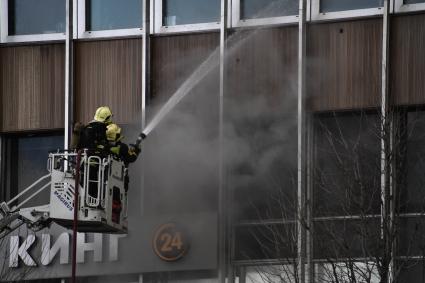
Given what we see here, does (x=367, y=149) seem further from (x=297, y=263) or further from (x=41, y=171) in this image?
(x=41, y=171)

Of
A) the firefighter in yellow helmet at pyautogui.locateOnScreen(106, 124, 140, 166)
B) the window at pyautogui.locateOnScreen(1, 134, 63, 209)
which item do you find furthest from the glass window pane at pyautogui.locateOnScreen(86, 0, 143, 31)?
the firefighter in yellow helmet at pyautogui.locateOnScreen(106, 124, 140, 166)

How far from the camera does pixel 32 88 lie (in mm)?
28078

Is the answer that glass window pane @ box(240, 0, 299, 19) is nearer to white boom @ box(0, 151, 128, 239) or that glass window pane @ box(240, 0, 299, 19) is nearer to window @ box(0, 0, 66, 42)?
window @ box(0, 0, 66, 42)

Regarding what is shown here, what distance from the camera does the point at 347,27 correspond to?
1029 inches

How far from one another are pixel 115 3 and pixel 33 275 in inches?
211

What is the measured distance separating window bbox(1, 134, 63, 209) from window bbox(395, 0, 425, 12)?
7297 millimetres

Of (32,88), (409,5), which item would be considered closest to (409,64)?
(409,5)

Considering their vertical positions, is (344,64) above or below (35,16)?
below

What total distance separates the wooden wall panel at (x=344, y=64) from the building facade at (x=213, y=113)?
0.08 feet

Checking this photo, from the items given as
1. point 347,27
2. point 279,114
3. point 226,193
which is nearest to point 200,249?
point 226,193

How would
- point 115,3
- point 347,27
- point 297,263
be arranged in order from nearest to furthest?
point 297,263 < point 347,27 < point 115,3

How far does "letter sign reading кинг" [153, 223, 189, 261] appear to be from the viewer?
87.9 ft

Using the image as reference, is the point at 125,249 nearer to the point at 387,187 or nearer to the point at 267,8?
the point at 267,8

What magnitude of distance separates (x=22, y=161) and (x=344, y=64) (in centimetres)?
679
